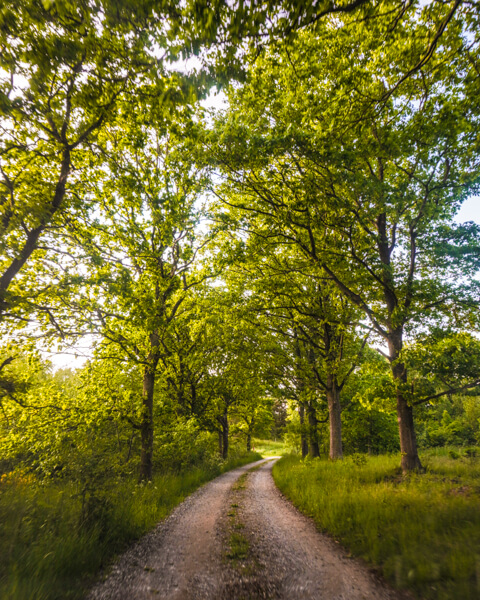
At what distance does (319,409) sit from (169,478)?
12569mm

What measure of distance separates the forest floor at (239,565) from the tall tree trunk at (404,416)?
405 centimetres

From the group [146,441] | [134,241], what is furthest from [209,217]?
[146,441]

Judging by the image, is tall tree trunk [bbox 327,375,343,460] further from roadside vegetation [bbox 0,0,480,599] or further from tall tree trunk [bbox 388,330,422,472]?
tall tree trunk [bbox 388,330,422,472]

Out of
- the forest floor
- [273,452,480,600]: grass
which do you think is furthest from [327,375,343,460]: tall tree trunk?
the forest floor

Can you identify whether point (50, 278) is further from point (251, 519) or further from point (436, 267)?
point (436, 267)

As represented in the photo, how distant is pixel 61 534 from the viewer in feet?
14.7

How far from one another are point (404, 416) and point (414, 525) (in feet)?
15.5

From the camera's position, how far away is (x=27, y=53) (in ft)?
11.3

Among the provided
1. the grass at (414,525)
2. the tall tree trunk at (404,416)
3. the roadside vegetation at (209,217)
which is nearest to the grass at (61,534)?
the roadside vegetation at (209,217)

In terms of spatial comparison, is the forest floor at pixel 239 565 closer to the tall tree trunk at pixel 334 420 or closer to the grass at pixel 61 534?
the grass at pixel 61 534

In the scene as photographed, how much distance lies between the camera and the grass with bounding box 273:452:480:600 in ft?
10.9

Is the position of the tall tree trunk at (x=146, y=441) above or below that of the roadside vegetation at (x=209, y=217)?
below

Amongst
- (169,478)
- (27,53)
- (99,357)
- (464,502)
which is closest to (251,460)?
(169,478)

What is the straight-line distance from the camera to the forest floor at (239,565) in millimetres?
3570
